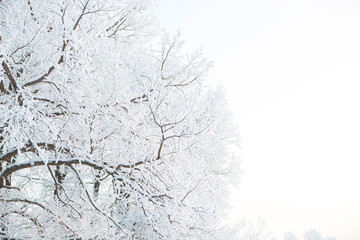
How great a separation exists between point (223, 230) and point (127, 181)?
13.0 feet

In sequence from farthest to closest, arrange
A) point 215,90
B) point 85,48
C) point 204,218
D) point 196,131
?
point 215,90, point 196,131, point 204,218, point 85,48

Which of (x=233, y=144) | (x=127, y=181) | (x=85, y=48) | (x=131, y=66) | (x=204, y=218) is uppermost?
(x=233, y=144)

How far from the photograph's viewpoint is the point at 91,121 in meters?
3.38

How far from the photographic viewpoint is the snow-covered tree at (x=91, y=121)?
2.79m

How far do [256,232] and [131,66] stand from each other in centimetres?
458

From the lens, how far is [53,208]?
4383 mm

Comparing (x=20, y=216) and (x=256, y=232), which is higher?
(x=256, y=232)

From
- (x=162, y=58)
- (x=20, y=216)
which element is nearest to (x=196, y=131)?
(x=162, y=58)

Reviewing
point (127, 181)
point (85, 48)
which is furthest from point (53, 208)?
point (85, 48)

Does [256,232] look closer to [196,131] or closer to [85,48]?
[196,131]

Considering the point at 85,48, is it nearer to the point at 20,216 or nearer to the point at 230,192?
the point at 20,216

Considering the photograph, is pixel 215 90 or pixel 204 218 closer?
pixel 204 218

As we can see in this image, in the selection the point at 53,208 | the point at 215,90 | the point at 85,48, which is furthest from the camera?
the point at 215,90

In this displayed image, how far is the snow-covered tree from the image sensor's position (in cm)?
279
